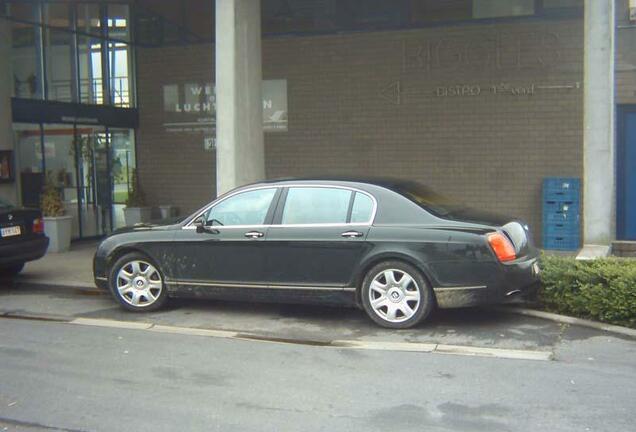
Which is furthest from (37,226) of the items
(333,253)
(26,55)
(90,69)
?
(90,69)

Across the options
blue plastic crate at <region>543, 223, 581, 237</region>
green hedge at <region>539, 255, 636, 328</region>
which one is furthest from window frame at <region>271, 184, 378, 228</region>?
blue plastic crate at <region>543, 223, 581, 237</region>

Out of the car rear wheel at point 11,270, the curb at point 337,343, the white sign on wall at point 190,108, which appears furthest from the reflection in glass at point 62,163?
the curb at point 337,343

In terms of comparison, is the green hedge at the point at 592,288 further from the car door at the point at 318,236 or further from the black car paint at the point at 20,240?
the black car paint at the point at 20,240

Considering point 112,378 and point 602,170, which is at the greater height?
point 602,170

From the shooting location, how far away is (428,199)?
7840 millimetres

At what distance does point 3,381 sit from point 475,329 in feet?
14.3

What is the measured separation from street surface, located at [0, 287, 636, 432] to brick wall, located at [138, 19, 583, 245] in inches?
219

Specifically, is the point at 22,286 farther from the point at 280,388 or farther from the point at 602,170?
the point at 602,170

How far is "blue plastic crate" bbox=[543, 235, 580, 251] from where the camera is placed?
40.3 ft

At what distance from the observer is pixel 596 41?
347 inches

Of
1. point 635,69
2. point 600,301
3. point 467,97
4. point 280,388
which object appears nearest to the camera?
point 280,388

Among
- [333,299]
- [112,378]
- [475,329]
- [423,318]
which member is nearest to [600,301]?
[475,329]

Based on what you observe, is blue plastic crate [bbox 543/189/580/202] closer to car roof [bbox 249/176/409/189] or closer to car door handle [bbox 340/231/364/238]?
car roof [bbox 249/176/409/189]

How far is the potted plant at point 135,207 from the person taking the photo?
50.0ft
